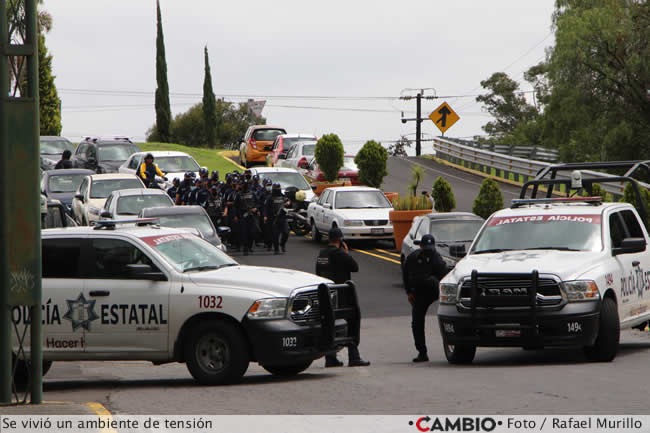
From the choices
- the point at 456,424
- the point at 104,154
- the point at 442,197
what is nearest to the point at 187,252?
the point at 456,424

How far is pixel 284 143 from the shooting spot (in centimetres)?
4547

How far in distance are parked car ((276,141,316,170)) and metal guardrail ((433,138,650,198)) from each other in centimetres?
929

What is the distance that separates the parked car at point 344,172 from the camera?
4003 centimetres

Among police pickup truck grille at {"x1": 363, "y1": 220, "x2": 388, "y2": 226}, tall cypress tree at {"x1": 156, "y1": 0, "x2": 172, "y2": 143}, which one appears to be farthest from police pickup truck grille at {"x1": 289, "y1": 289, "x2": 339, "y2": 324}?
tall cypress tree at {"x1": 156, "y1": 0, "x2": 172, "y2": 143}

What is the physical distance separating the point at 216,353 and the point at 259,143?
37820 millimetres

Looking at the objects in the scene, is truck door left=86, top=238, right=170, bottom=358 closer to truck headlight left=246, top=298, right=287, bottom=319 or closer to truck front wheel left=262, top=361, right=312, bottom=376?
truck headlight left=246, top=298, right=287, bottom=319

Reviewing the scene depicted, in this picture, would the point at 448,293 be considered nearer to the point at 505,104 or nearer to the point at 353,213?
the point at 353,213

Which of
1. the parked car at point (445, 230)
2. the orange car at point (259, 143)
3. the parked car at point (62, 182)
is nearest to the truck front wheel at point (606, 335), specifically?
the parked car at point (445, 230)

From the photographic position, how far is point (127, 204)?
25.2m

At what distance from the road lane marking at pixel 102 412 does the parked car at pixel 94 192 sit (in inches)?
675

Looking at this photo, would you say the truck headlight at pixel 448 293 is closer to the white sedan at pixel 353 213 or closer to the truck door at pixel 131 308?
the truck door at pixel 131 308

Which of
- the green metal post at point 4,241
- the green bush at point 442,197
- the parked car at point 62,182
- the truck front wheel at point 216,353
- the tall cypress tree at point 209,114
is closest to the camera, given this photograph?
the green metal post at point 4,241

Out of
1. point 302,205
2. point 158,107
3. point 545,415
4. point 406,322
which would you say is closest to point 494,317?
point 545,415

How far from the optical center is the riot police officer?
27.5 m
